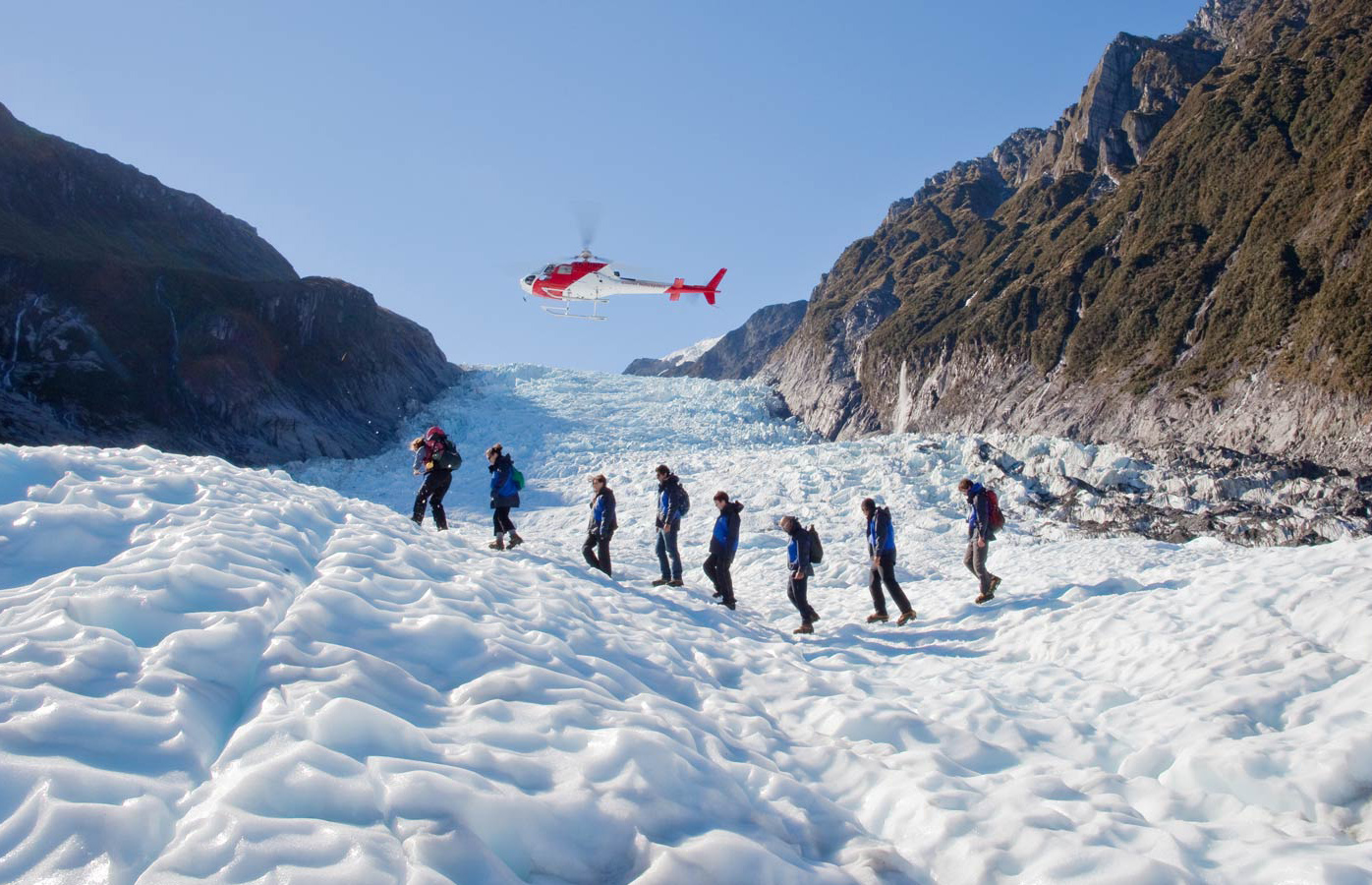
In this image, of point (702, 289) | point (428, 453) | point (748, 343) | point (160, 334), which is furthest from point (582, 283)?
point (748, 343)

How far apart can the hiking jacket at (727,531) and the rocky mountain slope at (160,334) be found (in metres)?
30.2

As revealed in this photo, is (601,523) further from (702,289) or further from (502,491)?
(702,289)

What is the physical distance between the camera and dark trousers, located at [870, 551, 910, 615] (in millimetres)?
10539

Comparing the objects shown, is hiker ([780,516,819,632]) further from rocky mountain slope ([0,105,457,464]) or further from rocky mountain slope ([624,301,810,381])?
rocky mountain slope ([624,301,810,381])

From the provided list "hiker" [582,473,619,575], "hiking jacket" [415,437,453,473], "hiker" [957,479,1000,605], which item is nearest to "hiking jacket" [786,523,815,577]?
"hiker" [957,479,1000,605]

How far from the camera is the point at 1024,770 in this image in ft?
16.6

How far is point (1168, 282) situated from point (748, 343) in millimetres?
78111

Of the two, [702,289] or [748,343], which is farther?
[748,343]

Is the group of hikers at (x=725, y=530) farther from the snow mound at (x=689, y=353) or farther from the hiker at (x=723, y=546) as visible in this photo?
the snow mound at (x=689, y=353)

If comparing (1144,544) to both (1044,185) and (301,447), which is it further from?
(1044,185)

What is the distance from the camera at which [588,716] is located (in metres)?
4.62

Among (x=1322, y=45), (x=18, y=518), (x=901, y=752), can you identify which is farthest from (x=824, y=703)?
(x=1322, y=45)

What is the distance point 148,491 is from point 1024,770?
8.47 m

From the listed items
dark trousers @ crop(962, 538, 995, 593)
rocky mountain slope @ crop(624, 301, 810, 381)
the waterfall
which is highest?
rocky mountain slope @ crop(624, 301, 810, 381)
